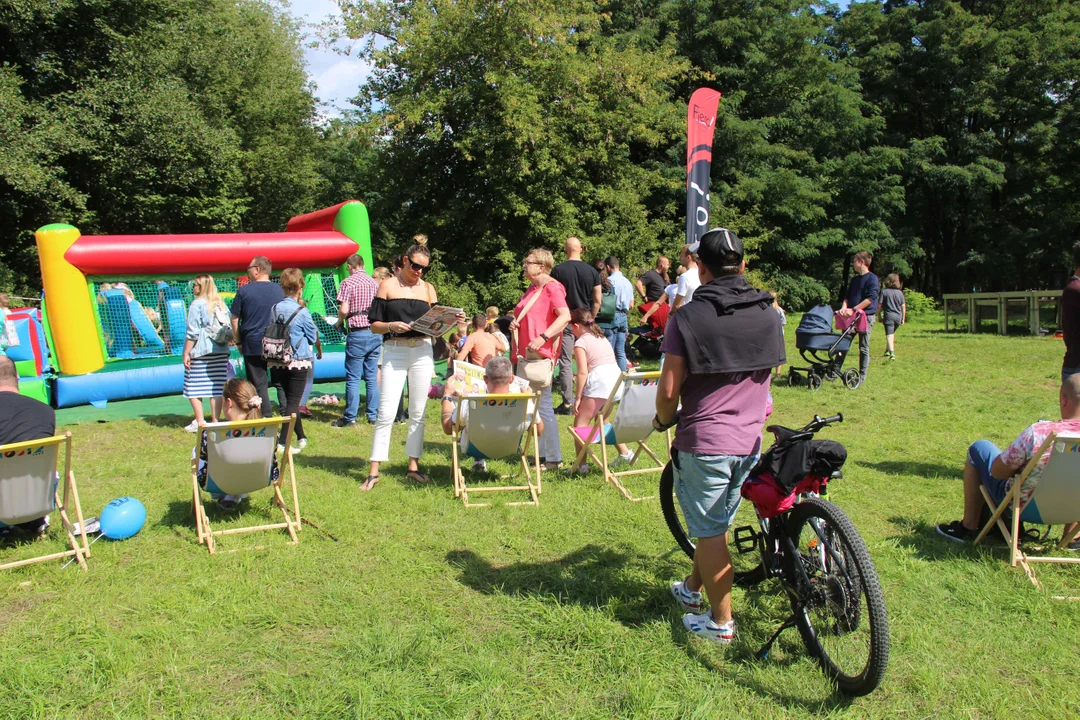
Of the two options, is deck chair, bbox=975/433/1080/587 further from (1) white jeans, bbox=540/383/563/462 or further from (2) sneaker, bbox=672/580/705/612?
(1) white jeans, bbox=540/383/563/462

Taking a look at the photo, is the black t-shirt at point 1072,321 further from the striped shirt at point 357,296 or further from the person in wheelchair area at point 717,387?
the striped shirt at point 357,296

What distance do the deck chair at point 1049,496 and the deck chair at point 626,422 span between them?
2.16 metres

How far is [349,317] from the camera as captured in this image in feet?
26.5

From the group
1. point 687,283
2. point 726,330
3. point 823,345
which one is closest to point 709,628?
point 726,330

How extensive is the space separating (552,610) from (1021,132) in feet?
102

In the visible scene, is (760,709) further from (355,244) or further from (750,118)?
(750,118)

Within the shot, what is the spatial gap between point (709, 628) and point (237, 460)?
2.81 meters

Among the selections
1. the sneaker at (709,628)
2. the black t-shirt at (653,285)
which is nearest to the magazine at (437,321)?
the sneaker at (709,628)

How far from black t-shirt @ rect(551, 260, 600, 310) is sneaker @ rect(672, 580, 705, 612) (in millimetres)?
4578

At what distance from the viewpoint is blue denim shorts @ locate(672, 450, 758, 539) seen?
9.79ft

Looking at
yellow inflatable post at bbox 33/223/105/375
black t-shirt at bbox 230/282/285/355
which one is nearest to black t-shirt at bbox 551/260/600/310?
black t-shirt at bbox 230/282/285/355

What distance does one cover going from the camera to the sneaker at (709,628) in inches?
124

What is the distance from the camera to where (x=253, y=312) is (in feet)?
22.7

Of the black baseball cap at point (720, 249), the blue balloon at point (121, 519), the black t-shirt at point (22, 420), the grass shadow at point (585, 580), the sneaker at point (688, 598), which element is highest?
the black baseball cap at point (720, 249)
